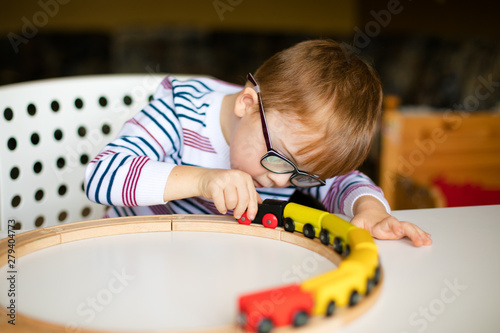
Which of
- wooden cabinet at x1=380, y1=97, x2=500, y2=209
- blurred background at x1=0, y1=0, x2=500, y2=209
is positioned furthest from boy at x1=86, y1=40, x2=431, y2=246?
wooden cabinet at x1=380, y1=97, x2=500, y2=209

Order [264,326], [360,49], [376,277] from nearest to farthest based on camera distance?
[264,326] < [376,277] < [360,49]

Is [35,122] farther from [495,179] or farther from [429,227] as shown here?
[495,179]

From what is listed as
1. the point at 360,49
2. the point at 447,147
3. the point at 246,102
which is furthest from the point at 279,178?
the point at 360,49

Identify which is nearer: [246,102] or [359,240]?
[359,240]

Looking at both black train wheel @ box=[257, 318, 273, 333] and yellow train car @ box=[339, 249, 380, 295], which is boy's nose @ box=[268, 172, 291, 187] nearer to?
yellow train car @ box=[339, 249, 380, 295]

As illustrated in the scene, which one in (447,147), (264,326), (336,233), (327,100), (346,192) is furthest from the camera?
(447,147)

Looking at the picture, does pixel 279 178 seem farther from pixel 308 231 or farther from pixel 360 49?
pixel 360 49

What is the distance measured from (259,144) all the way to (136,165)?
186 millimetres

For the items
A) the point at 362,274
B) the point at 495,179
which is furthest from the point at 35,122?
the point at 495,179

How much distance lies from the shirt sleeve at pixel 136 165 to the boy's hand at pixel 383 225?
0.29 metres

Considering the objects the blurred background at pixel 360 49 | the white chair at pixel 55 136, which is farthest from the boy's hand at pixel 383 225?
the blurred background at pixel 360 49

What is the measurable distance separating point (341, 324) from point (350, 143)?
14.6 inches

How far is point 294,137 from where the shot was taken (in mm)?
755

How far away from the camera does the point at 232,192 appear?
0.69 m
